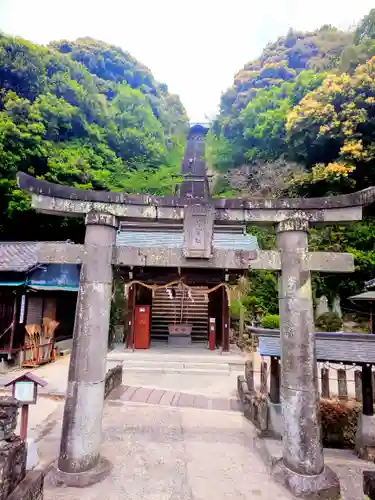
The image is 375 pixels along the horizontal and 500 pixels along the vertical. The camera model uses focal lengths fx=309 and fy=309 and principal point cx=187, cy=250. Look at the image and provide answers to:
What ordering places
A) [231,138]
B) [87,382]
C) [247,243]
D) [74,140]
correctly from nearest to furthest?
1. [87,382]
2. [247,243]
3. [74,140]
4. [231,138]

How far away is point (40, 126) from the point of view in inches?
829

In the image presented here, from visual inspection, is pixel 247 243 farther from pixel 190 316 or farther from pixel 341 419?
pixel 341 419

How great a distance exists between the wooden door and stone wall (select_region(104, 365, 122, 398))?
465 cm

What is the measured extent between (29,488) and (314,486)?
3820mm

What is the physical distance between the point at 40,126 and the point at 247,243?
1631cm

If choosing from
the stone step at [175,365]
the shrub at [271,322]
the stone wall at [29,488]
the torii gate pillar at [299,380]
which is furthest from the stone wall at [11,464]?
the shrub at [271,322]

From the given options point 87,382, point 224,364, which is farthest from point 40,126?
point 87,382

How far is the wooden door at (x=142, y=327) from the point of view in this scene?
588 inches

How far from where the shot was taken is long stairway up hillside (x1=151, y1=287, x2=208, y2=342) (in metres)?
17.5

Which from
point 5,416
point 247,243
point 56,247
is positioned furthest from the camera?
point 247,243

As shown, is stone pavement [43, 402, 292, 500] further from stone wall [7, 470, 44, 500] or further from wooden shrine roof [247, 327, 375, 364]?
wooden shrine roof [247, 327, 375, 364]

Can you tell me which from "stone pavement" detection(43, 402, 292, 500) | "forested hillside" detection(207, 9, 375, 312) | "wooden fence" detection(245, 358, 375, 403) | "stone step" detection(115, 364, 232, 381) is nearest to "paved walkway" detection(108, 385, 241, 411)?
"stone pavement" detection(43, 402, 292, 500)

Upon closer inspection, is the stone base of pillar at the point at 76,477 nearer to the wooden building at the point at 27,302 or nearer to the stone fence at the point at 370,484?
the stone fence at the point at 370,484

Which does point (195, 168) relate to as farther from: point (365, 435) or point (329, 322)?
point (365, 435)
